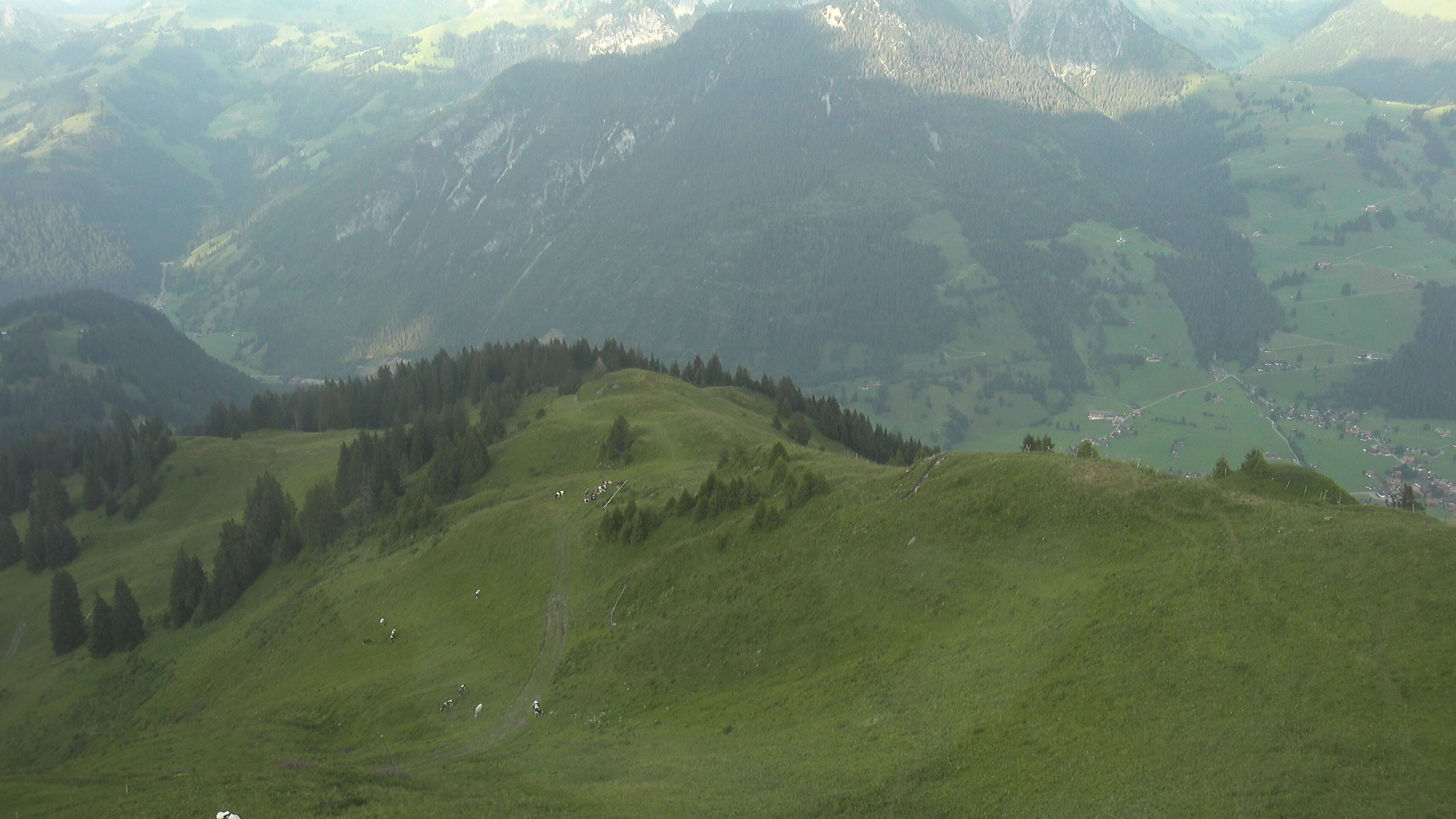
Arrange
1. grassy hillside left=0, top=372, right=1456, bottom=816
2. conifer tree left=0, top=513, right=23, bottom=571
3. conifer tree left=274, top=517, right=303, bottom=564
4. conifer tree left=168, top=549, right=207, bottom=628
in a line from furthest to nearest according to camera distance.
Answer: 1. conifer tree left=0, top=513, right=23, bottom=571
2. conifer tree left=274, top=517, right=303, bottom=564
3. conifer tree left=168, top=549, right=207, bottom=628
4. grassy hillside left=0, top=372, right=1456, bottom=816

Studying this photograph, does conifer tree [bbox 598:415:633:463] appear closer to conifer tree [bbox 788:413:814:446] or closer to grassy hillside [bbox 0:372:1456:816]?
grassy hillside [bbox 0:372:1456:816]

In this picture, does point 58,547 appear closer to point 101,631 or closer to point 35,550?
point 35,550

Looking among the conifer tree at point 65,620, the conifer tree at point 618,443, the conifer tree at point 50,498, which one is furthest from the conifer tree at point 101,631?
the conifer tree at point 50,498

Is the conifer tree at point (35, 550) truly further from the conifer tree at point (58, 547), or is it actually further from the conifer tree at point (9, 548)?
the conifer tree at point (9, 548)

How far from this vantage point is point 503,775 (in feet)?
164

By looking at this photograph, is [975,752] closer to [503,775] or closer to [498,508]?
[503,775]

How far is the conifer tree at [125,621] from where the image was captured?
113000mm

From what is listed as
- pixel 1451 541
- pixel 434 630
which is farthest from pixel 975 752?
pixel 434 630

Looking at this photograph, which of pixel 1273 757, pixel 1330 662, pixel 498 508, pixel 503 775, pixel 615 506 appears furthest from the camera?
pixel 498 508

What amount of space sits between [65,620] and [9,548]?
56.5 m

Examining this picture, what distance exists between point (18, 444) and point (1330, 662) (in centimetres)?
24312

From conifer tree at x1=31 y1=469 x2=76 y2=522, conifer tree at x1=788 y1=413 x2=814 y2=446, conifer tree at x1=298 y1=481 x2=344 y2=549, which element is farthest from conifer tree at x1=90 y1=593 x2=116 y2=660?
conifer tree at x1=788 y1=413 x2=814 y2=446

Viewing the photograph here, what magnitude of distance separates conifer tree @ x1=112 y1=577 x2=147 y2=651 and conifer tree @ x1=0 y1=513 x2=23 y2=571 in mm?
61970

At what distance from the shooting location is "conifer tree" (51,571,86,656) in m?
116
